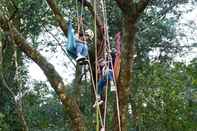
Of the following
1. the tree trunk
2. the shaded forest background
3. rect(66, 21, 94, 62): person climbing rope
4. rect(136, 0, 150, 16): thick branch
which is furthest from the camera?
the shaded forest background

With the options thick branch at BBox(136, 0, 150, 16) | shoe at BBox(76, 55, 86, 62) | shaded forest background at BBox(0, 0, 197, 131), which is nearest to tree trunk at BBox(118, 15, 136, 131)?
thick branch at BBox(136, 0, 150, 16)

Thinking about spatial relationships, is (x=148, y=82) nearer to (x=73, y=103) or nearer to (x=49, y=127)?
(x=49, y=127)

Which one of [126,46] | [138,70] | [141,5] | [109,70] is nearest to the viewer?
[141,5]

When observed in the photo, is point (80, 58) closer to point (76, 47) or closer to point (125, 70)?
point (76, 47)

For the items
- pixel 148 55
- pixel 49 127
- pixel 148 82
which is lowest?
pixel 49 127

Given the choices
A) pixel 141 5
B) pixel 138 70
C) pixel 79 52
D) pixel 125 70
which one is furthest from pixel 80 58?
pixel 138 70

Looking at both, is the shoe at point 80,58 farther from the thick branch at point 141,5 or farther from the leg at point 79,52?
the thick branch at point 141,5

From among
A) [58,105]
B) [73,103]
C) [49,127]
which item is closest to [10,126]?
[49,127]

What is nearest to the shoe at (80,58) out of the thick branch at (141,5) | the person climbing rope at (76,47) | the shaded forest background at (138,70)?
the person climbing rope at (76,47)

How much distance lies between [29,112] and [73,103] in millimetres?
5157

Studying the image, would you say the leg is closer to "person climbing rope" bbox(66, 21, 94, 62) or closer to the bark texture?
"person climbing rope" bbox(66, 21, 94, 62)

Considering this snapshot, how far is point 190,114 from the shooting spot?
680 cm

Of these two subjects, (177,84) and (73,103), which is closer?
(73,103)

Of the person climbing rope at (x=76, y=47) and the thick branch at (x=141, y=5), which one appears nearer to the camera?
the thick branch at (x=141, y=5)
